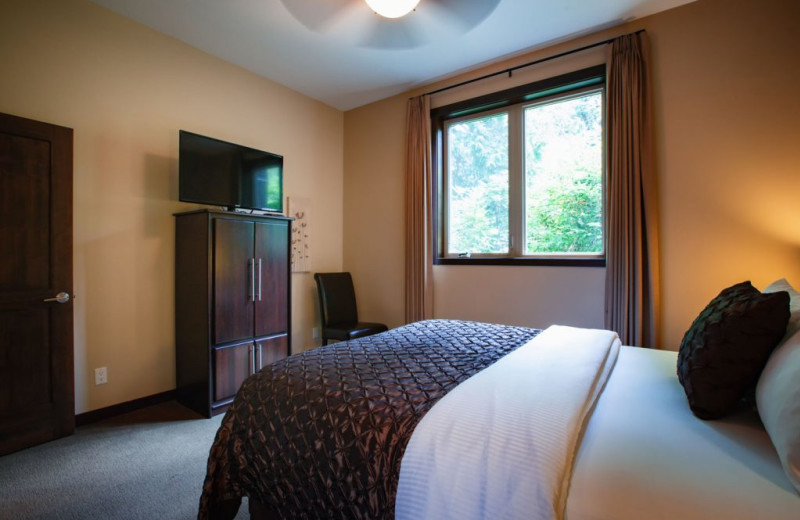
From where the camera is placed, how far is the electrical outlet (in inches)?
99.5

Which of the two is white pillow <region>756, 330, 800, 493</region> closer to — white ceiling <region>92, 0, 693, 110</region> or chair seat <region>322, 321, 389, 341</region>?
white ceiling <region>92, 0, 693, 110</region>

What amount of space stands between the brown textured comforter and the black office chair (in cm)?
182

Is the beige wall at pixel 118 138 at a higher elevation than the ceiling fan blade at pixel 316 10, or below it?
below

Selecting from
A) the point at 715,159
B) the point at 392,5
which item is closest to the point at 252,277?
the point at 392,5

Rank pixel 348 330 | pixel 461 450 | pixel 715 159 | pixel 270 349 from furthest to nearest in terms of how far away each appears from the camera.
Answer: pixel 348 330 → pixel 270 349 → pixel 715 159 → pixel 461 450

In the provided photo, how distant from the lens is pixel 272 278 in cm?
309

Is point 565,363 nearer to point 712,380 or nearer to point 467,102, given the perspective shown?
point 712,380

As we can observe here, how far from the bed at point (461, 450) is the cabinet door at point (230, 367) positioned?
4.63 feet

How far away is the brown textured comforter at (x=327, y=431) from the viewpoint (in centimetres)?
104

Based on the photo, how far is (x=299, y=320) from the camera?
3914 mm

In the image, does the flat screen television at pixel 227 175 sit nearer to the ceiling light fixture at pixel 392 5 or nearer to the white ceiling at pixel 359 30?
the white ceiling at pixel 359 30

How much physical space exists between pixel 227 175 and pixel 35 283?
1402mm

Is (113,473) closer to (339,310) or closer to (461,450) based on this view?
(461,450)

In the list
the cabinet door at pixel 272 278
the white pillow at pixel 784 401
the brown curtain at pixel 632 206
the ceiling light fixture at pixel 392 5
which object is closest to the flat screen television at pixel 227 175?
the cabinet door at pixel 272 278
